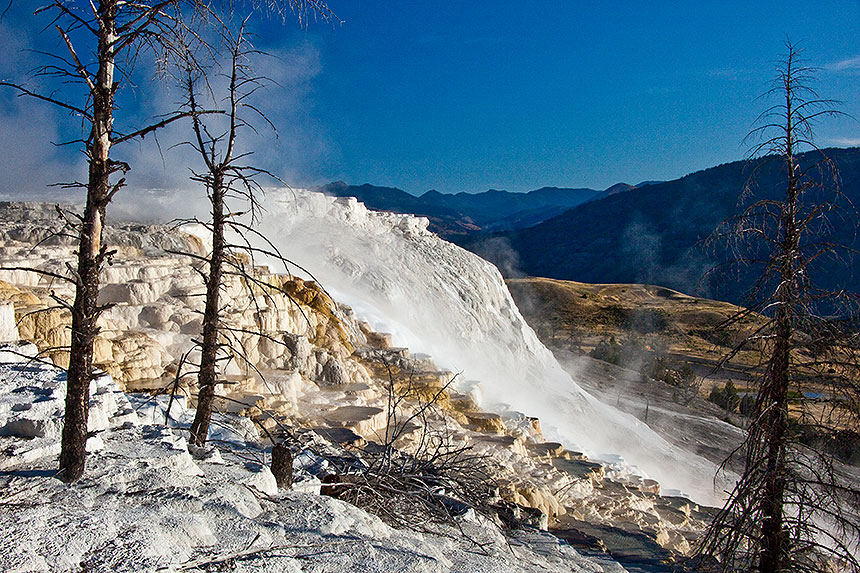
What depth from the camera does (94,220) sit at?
9.79ft

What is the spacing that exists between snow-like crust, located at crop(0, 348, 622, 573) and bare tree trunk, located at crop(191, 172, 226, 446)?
222mm

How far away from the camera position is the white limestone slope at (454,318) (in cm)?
1645

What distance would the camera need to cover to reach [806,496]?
503cm

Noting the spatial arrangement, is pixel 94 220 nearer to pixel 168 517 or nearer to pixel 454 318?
pixel 168 517

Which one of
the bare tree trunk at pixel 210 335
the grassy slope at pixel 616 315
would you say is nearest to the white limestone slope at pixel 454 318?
the bare tree trunk at pixel 210 335

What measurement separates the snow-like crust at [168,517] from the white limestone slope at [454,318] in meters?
11.3

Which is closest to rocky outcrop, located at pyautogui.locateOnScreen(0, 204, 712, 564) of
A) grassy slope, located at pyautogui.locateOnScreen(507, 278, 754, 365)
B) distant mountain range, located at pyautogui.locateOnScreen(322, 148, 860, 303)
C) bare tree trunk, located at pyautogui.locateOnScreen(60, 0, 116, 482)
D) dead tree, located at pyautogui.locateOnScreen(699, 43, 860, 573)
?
dead tree, located at pyautogui.locateOnScreen(699, 43, 860, 573)

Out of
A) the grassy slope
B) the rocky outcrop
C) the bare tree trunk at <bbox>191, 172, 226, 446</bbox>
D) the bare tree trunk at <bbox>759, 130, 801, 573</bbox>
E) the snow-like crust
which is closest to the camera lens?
the snow-like crust

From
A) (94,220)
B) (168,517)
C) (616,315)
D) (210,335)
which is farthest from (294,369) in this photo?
(616,315)

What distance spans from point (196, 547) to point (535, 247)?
10620 cm

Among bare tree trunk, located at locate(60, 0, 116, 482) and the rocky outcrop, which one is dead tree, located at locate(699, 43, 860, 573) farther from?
bare tree trunk, located at locate(60, 0, 116, 482)

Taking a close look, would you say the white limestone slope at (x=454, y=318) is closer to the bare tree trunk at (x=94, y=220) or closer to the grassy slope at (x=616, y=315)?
the bare tree trunk at (x=94, y=220)

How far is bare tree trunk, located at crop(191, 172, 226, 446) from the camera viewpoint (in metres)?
4.55

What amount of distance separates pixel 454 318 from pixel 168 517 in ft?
51.5
